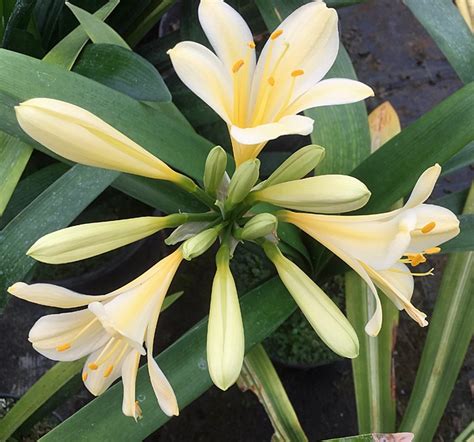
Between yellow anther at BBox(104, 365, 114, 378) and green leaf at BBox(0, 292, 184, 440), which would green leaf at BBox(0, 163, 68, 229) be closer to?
green leaf at BBox(0, 292, 184, 440)

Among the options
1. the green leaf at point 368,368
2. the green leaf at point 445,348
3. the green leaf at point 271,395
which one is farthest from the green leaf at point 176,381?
the green leaf at point 445,348

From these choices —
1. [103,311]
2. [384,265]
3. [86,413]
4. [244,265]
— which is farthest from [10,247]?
[244,265]

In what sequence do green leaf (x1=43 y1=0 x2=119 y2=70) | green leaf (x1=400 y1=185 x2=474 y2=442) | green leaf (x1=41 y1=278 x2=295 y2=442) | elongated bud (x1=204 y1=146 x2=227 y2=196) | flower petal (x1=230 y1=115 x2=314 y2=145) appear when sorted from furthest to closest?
green leaf (x1=400 y1=185 x2=474 y2=442), green leaf (x1=43 y1=0 x2=119 y2=70), green leaf (x1=41 y1=278 x2=295 y2=442), elongated bud (x1=204 y1=146 x2=227 y2=196), flower petal (x1=230 y1=115 x2=314 y2=145)

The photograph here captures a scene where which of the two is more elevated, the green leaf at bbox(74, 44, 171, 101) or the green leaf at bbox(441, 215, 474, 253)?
the green leaf at bbox(74, 44, 171, 101)

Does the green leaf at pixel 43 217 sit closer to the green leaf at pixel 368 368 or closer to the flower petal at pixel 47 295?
the flower petal at pixel 47 295

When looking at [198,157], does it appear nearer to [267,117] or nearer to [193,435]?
[267,117]

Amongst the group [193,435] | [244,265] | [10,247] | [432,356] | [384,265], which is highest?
[384,265]

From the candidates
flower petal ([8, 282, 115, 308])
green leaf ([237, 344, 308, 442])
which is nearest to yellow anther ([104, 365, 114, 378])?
flower petal ([8, 282, 115, 308])
